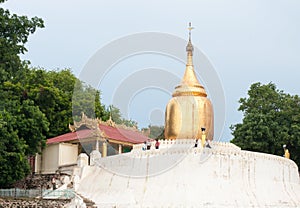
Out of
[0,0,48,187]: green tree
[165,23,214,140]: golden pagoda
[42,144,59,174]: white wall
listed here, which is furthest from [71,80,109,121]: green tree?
[165,23,214,140]: golden pagoda

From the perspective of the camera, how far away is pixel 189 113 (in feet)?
114

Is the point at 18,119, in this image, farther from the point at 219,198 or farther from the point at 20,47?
the point at 219,198

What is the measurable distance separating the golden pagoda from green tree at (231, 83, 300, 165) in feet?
23.8

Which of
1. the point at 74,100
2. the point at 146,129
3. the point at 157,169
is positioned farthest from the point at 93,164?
the point at 74,100

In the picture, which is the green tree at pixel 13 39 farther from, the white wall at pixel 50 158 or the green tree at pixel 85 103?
the green tree at pixel 85 103

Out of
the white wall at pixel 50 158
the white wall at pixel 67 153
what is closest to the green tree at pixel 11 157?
the white wall at pixel 50 158

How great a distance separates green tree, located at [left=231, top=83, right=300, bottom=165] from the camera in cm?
4131

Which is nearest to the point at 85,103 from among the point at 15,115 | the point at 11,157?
the point at 15,115

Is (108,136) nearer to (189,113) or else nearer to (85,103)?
(189,113)

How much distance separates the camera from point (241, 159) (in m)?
29.5

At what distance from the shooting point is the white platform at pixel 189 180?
27547 millimetres

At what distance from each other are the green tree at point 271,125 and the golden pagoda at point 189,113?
7242mm

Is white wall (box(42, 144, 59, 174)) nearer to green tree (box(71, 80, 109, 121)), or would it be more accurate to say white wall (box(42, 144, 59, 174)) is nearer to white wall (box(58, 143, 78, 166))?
white wall (box(58, 143, 78, 166))

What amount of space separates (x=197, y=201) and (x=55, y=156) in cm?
1414
